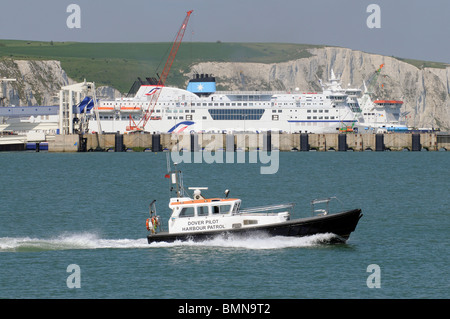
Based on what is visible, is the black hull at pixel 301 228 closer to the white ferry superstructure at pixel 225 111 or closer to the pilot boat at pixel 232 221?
the pilot boat at pixel 232 221

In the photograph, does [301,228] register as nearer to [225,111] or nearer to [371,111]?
[225,111]

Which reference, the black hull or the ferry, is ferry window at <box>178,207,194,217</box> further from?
the ferry

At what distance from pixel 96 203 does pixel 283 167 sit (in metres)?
46.8

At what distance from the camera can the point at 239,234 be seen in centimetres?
4012

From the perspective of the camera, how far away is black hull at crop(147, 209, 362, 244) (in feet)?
131

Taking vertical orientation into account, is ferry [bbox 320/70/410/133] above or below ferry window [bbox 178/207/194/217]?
above

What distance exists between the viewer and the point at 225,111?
161250mm

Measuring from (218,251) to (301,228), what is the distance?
4.49 metres

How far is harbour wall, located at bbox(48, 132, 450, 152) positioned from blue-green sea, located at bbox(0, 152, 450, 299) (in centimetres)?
6676

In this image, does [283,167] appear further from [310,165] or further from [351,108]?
[351,108]

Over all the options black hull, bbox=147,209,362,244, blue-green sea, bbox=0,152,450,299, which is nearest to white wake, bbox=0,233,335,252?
blue-green sea, bbox=0,152,450,299

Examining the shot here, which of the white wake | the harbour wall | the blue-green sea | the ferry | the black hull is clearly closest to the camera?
the blue-green sea

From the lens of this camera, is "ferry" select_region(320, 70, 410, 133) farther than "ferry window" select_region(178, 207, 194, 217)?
Yes

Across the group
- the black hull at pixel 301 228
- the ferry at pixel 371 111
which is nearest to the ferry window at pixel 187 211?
the black hull at pixel 301 228
